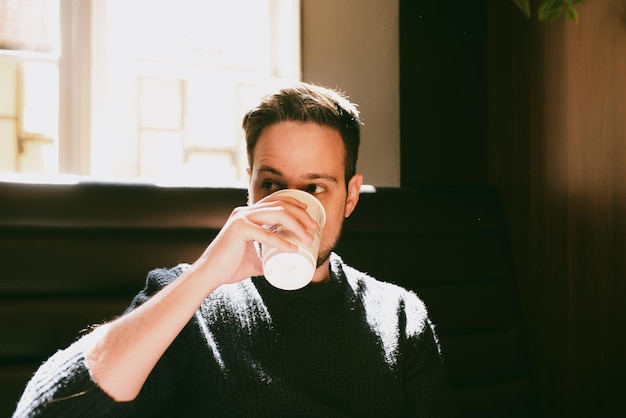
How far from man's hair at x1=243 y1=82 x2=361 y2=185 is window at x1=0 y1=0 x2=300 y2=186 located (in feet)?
2.16

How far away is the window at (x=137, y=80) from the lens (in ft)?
5.94

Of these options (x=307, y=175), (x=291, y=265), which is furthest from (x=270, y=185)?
(x=291, y=265)

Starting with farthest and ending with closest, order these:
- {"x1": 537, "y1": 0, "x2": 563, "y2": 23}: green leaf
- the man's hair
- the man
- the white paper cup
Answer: {"x1": 537, "y1": 0, "x2": 563, "y2": 23}: green leaf, the man's hair, the man, the white paper cup

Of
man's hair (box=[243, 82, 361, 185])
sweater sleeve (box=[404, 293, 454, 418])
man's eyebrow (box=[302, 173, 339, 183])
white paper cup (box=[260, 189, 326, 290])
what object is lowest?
sweater sleeve (box=[404, 293, 454, 418])

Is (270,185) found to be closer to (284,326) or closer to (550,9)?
(284,326)

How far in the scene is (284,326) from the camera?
3.54 feet

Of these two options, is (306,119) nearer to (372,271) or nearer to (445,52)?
(372,271)

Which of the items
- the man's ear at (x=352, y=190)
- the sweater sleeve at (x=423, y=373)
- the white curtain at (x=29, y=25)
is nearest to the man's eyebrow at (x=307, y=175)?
the man's ear at (x=352, y=190)

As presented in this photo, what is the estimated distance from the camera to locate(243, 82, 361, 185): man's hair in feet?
3.64

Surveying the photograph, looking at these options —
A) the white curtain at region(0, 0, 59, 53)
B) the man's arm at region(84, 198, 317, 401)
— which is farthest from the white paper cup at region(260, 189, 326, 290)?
the white curtain at region(0, 0, 59, 53)

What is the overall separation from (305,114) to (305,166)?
0.38 ft

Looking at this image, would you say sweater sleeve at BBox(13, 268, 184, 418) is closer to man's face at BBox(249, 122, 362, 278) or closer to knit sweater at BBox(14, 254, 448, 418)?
knit sweater at BBox(14, 254, 448, 418)

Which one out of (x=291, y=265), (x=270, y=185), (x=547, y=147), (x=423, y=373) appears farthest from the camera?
(x=547, y=147)

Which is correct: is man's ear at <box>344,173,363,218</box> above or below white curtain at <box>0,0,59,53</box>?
below
